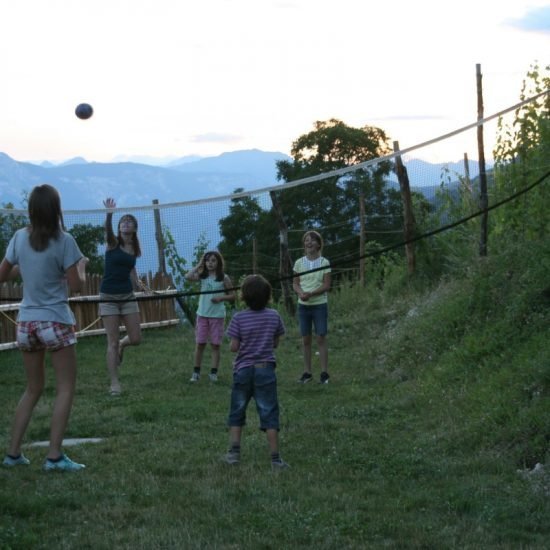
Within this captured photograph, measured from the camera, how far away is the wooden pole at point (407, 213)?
17719 mm

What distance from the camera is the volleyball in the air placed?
43.1 ft

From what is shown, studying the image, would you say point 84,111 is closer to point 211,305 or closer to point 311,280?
point 211,305

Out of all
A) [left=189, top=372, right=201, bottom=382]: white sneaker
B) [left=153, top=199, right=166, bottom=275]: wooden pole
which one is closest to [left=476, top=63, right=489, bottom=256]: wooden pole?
[left=189, top=372, right=201, bottom=382]: white sneaker

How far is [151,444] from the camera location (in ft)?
26.0

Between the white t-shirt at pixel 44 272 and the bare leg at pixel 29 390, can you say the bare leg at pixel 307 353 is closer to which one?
the bare leg at pixel 29 390

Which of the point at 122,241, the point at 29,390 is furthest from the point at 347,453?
the point at 122,241

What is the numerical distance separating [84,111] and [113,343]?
3570mm

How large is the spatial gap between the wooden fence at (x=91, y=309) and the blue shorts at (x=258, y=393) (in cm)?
509

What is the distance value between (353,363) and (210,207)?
7.79 metres

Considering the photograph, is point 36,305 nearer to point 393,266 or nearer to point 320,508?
point 320,508

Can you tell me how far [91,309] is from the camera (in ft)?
60.0

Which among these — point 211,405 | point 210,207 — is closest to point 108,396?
point 211,405

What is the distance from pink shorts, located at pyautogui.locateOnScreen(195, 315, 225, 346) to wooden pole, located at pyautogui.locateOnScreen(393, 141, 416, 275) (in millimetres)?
5905

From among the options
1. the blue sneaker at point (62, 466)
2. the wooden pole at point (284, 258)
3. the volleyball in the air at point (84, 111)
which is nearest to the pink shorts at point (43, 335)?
the blue sneaker at point (62, 466)
